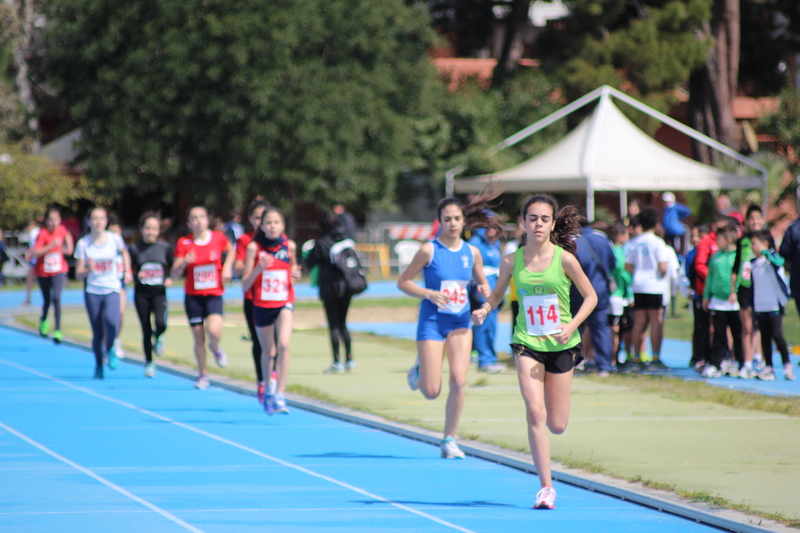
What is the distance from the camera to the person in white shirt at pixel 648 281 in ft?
43.5

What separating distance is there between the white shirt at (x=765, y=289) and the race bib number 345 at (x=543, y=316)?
6313 mm

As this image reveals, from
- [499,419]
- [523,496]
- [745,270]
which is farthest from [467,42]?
[523,496]

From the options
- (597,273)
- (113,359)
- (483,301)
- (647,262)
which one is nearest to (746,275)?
(647,262)

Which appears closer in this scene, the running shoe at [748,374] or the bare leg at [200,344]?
the bare leg at [200,344]

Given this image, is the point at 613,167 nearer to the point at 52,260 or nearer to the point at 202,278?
the point at 52,260

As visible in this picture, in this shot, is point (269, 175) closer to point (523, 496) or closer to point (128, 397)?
point (128, 397)

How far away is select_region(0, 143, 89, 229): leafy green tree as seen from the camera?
106 ft

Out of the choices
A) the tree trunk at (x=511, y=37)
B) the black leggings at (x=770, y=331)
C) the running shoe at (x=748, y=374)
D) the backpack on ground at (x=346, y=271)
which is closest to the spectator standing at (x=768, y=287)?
the black leggings at (x=770, y=331)

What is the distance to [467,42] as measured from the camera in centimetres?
4506

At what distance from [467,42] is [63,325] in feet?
91.8

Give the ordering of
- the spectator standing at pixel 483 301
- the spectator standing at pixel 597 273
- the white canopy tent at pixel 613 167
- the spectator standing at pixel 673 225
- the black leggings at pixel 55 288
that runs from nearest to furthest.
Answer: the spectator standing at pixel 597 273 → the spectator standing at pixel 483 301 → the black leggings at pixel 55 288 → the spectator standing at pixel 673 225 → the white canopy tent at pixel 613 167

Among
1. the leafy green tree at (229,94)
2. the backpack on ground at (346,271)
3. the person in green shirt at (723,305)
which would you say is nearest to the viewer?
the person in green shirt at (723,305)

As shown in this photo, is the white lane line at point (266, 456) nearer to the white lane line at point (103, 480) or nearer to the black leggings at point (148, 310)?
the black leggings at point (148, 310)

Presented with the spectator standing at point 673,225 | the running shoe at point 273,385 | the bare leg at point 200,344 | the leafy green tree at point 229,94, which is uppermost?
the leafy green tree at point 229,94
